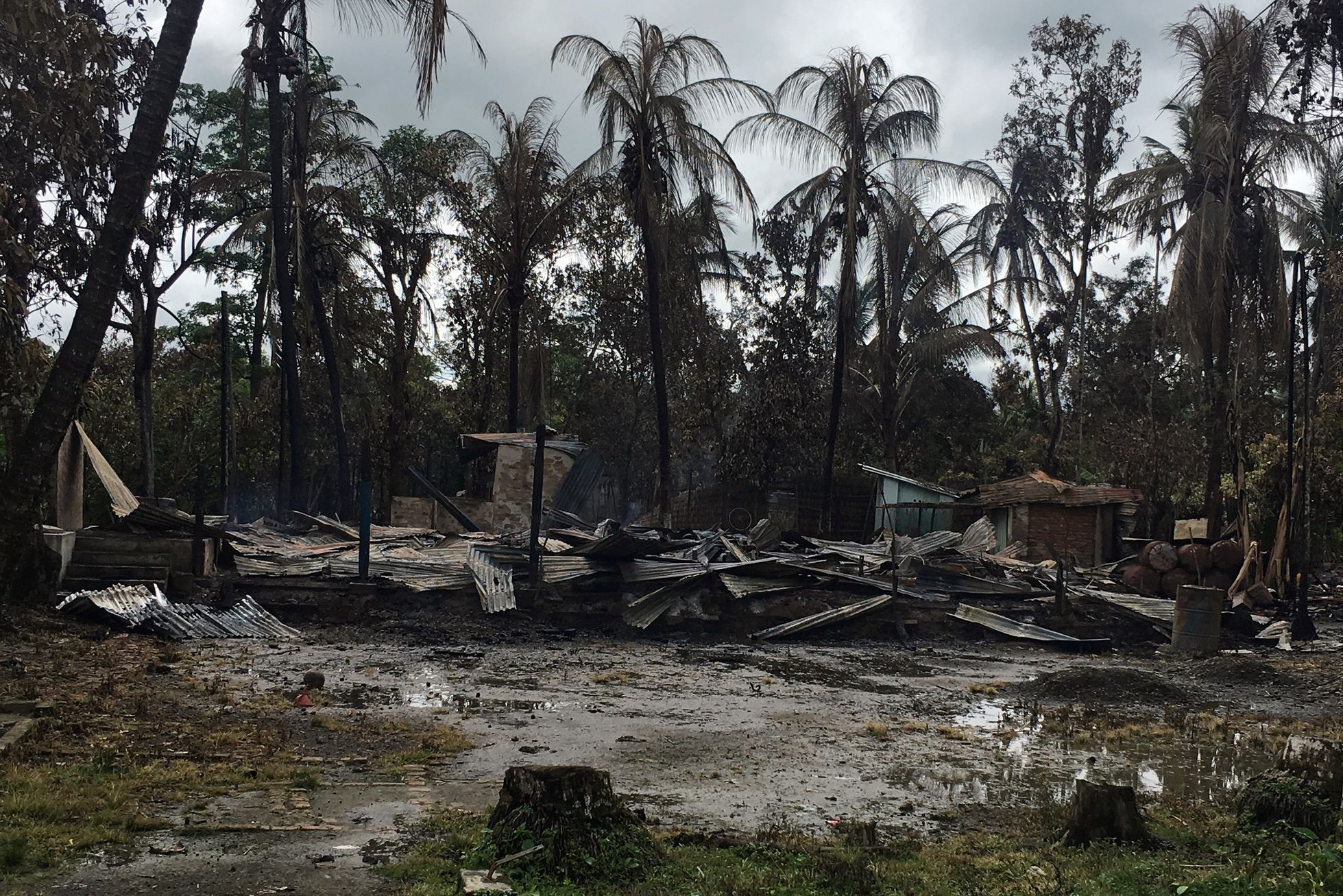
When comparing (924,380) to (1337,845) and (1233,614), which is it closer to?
(1233,614)

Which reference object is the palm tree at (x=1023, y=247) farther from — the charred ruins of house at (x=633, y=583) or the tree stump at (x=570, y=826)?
the tree stump at (x=570, y=826)

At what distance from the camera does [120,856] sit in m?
5.02

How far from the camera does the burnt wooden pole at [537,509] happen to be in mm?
14992

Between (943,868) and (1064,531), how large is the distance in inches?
833

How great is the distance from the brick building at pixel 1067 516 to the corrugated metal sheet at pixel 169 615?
16168 mm

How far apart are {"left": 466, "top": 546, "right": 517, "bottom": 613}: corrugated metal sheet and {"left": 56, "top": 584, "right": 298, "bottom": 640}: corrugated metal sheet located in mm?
2658

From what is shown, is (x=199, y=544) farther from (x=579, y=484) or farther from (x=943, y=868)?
(x=579, y=484)

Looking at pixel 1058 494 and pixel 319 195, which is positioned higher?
pixel 319 195

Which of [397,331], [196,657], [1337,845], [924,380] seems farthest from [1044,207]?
[1337,845]

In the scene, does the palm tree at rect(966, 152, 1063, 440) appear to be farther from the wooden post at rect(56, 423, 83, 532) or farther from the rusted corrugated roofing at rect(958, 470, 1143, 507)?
the wooden post at rect(56, 423, 83, 532)

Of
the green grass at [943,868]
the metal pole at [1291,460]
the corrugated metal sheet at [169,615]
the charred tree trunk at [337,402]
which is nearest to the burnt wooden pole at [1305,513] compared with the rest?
the metal pole at [1291,460]

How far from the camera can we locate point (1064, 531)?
25016 mm

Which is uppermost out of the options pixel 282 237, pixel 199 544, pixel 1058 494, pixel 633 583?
pixel 282 237

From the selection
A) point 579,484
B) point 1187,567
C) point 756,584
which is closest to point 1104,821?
point 756,584
